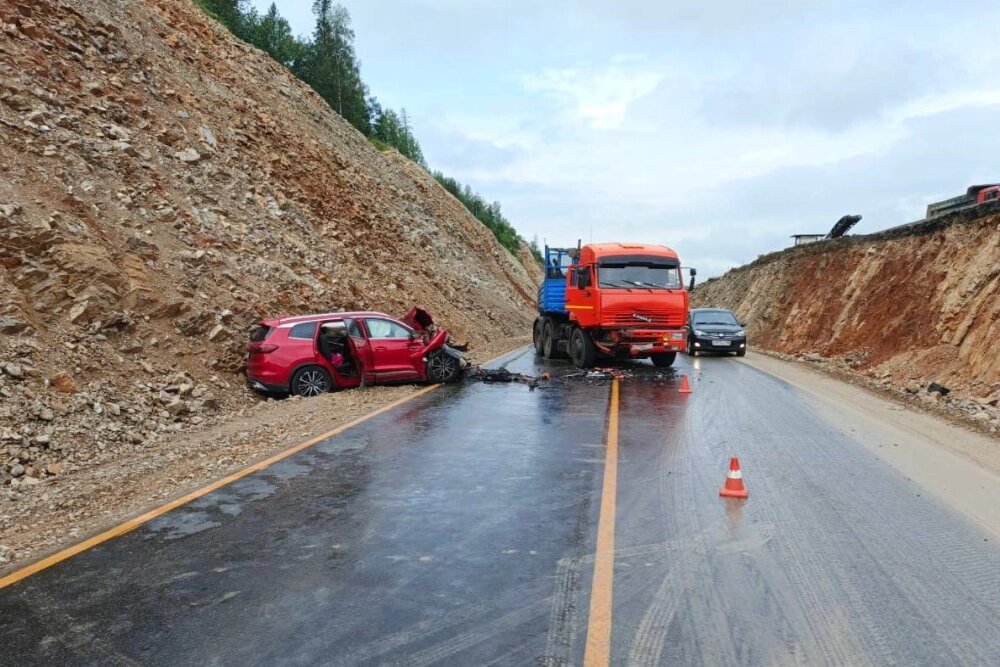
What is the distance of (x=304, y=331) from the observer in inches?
515

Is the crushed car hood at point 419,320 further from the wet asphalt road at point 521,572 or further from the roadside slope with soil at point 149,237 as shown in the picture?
the wet asphalt road at point 521,572

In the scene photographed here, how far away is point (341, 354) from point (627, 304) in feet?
23.4

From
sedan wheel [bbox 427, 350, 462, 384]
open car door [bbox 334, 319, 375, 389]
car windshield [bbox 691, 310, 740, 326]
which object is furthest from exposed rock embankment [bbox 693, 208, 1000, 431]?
open car door [bbox 334, 319, 375, 389]

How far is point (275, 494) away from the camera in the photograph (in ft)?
22.3

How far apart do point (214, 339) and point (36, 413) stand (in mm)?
4943

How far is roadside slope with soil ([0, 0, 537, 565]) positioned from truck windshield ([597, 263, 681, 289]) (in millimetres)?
6245

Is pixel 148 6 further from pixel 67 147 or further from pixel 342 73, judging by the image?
pixel 342 73

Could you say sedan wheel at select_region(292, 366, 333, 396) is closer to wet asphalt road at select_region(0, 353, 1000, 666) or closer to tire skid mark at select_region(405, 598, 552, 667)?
wet asphalt road at select_region(0, 353, 1000, 666)

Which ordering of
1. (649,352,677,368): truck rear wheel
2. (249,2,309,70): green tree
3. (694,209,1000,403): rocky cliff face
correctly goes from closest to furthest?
(694,209,1000,403): rocky cliff face < (649,352,677,368): truck rear wheel < (249,2,309,70): green tree

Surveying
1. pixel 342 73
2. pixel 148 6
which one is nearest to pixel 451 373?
pixel 148 6

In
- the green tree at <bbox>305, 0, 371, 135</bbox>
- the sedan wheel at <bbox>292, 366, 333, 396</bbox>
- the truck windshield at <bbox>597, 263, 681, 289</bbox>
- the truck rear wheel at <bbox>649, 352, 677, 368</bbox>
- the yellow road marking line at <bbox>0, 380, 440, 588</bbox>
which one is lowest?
the yellow road marking line at <bbox>0, 380, 440, 588</bbox>

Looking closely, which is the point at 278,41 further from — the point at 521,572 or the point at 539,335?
the point at 521,572

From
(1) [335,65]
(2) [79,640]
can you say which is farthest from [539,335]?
(1) [335,65]

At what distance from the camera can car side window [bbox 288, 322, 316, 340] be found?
42.7 feet
